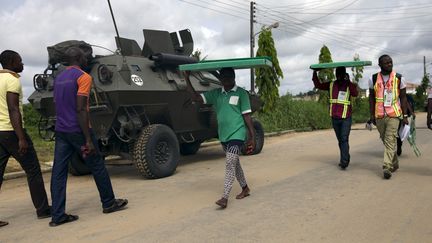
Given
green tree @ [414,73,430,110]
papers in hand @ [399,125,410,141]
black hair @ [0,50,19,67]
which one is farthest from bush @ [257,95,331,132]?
green tree @ [414,73,430,110]

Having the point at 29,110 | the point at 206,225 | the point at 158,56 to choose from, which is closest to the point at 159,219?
the point at 206,225

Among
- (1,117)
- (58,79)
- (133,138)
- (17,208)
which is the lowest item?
(17,208)

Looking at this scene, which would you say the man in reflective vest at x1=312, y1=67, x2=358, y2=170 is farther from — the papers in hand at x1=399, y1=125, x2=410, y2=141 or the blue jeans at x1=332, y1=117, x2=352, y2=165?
the papers in hand at x1=399, y1=125, x2=410, y2=141

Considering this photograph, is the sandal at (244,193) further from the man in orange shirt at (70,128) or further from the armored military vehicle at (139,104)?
the armored military vehicle at (139,104)

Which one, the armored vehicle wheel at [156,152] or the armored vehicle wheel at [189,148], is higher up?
the armored vehicle wheel at [156,152]

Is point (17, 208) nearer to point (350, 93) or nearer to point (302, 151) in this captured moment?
point (350, 93)

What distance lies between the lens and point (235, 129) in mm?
5695


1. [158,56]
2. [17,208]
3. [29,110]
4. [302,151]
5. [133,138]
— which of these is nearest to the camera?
[17,208]

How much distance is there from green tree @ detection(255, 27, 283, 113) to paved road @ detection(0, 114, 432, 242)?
11687 millimetres

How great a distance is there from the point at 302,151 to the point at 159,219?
6657mm

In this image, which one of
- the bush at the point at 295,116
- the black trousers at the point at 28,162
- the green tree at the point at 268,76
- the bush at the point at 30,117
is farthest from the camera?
the green tree at the point at 268,76

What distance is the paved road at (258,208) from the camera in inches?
180

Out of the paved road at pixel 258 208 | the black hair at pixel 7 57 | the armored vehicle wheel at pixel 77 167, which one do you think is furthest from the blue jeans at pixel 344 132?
the black hair at pixel 7 57

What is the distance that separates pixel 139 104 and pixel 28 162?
2.57 metres
